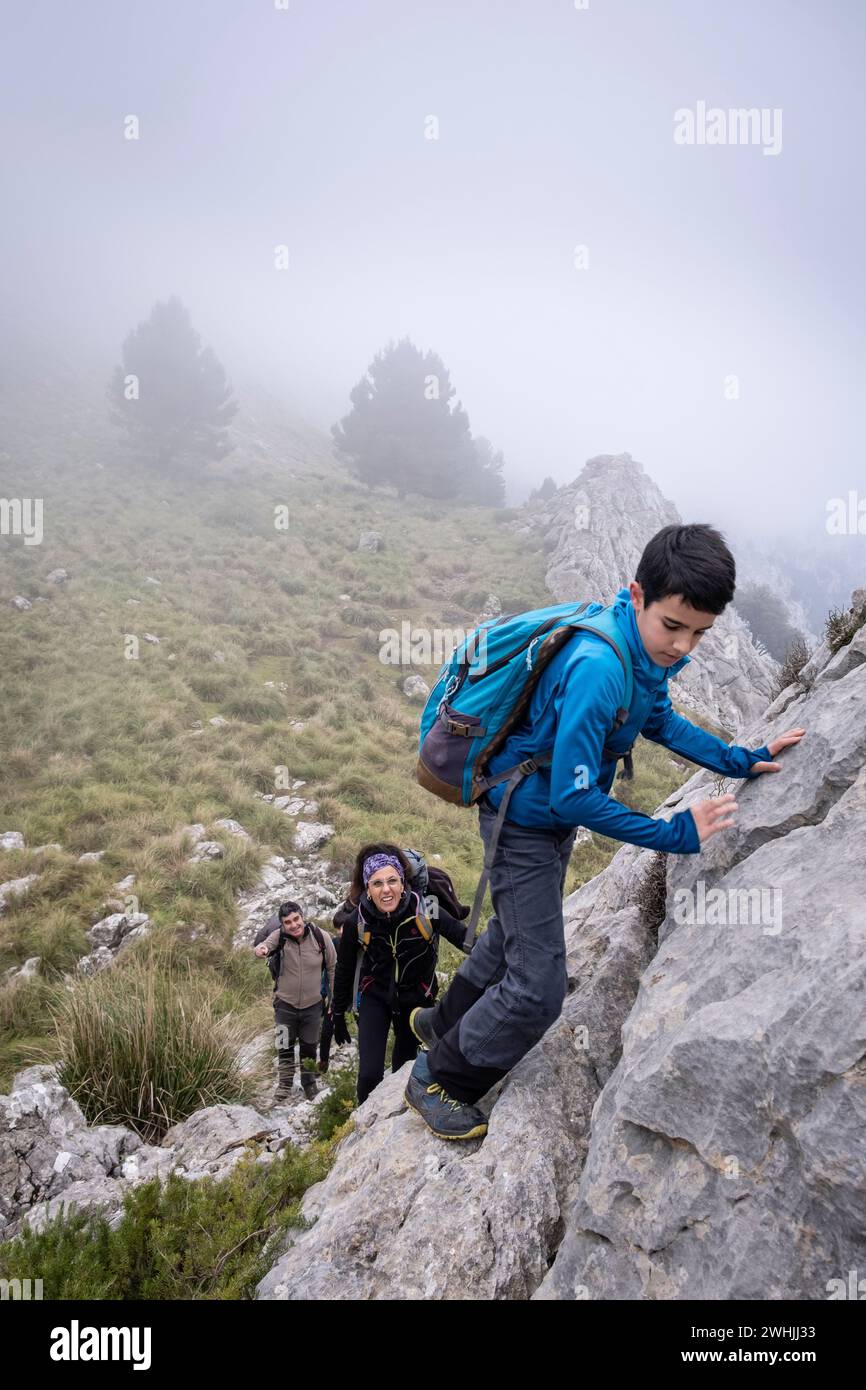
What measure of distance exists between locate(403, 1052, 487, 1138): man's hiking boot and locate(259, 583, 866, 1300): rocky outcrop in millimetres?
80

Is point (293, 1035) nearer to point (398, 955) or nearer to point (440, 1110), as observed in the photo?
point (398, 955)

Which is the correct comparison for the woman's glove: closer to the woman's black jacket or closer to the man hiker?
the man hiker

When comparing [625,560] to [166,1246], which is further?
[625,560]

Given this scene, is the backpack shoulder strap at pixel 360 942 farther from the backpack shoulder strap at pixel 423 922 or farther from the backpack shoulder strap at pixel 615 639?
the backpack shoulder strap at pixel 615 639

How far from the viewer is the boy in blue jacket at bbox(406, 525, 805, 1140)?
7.91ft

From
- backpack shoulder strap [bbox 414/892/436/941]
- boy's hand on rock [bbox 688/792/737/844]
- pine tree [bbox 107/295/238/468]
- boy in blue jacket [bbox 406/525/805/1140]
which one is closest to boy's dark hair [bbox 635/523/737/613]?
boy in blue jacket [bbox 406/525/805/1140]

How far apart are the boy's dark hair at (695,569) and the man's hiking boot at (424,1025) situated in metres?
2.54

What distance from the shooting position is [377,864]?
4.39 m

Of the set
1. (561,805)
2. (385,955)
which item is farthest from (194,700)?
(561,805)

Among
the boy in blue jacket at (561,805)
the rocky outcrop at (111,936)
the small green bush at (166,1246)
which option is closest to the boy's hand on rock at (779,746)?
the boy in blue jacket at (561,805)

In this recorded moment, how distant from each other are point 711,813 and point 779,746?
787 mm

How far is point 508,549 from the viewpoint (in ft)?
95.3

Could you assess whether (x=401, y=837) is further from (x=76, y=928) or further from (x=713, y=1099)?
(x=713, y=1099)
